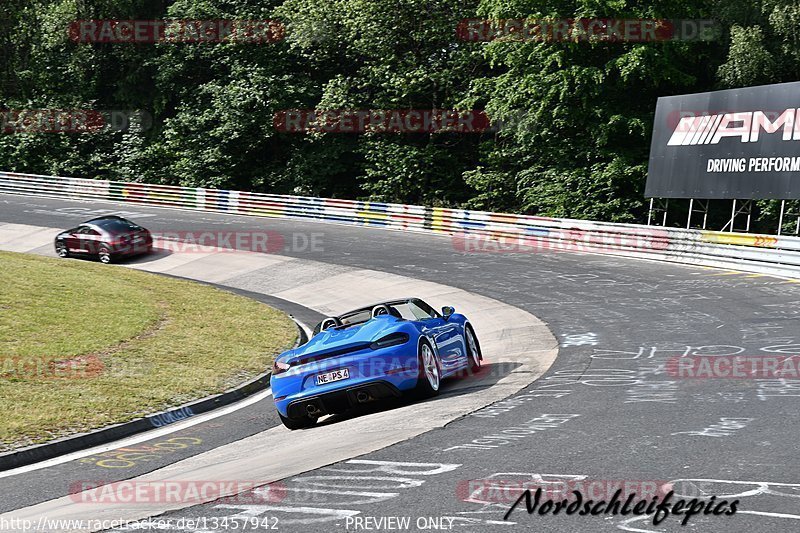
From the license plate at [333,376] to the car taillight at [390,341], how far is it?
41cm

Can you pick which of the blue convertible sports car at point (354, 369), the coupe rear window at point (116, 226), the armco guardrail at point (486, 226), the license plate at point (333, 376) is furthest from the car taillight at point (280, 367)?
the coupe rear window at point (116, 226)

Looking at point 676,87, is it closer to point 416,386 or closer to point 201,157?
point 201,157

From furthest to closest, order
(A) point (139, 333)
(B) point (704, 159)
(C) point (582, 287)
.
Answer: (B) point (704, 159), (C) point (582, 287), (A) point (139, 333)

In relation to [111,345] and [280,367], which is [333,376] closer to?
[280,367]

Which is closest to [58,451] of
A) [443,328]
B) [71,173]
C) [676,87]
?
[443,328]

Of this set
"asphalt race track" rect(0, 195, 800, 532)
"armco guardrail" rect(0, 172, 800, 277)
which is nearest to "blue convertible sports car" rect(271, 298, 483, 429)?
"asphalt race track" rect(0, 195, 800, 532)

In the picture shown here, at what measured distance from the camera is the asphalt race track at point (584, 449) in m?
6.64

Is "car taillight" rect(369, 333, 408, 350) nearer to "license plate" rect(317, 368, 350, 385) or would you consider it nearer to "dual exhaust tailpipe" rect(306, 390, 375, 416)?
"license plate" rect(317, 368, 350, 385)

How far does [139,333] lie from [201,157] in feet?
109

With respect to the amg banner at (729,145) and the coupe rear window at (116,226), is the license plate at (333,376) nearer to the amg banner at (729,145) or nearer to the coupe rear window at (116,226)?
the amg banner at (729,145)

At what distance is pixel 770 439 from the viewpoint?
8.41 metres

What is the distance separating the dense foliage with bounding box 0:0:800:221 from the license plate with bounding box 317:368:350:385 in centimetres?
2667

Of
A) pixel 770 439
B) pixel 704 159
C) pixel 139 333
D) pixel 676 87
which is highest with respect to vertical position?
pixel 676 87

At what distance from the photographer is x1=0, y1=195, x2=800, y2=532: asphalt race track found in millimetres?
6641
